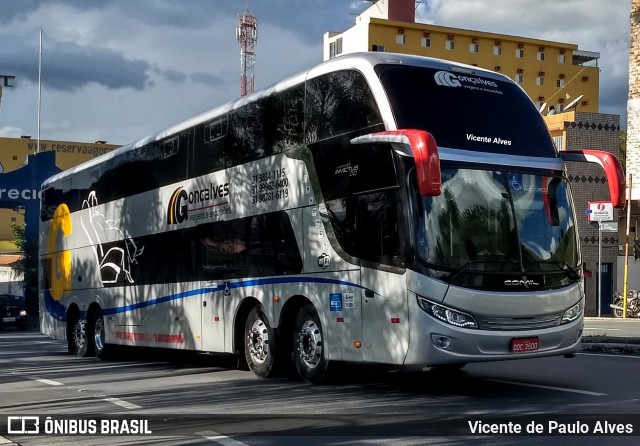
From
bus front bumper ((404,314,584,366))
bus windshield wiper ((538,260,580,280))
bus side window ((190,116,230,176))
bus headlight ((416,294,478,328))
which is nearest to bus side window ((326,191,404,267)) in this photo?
bus headlight ((416,294,478,328))

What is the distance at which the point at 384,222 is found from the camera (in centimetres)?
1084

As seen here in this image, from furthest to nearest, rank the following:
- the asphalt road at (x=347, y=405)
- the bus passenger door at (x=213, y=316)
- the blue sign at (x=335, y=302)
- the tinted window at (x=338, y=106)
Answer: the bus passenger door at (x=213, y=316) → the blue sign at (x=335, y=302) → the tinted window at (x=338, y=106) → the asphalt road at (x=347, y=405)

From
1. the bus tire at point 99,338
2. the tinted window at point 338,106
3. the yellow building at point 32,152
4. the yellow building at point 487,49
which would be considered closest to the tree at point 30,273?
the bus tire at point 99,338

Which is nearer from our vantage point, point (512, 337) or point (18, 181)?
point (512, 337)

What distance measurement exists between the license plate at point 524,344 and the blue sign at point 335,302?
219 cm

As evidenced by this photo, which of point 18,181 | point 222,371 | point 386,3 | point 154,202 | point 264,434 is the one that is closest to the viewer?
point 264,434

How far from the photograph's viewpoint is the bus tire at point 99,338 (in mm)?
19297

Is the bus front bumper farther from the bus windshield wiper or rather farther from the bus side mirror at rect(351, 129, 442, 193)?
the bus side mirror at rect(351, 129, 442, 193)

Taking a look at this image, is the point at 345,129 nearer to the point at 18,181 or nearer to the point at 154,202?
the point at 154,202

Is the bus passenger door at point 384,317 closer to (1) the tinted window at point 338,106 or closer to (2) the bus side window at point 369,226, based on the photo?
(2) the bus side window at point 369,226

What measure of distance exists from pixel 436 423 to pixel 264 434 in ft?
5.48

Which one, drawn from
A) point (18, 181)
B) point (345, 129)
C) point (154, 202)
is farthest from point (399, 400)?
point (18, 181)

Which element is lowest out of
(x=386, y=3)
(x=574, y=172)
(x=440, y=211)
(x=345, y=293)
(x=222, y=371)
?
(x=222, y=371)

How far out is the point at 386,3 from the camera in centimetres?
8494
